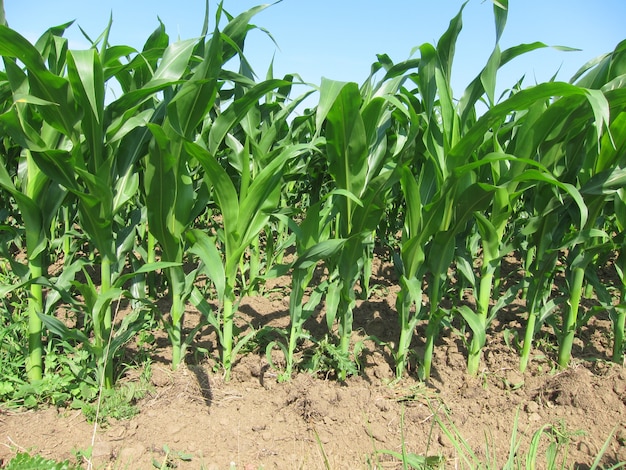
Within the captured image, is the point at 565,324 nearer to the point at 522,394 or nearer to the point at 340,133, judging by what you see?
the point at 522,394

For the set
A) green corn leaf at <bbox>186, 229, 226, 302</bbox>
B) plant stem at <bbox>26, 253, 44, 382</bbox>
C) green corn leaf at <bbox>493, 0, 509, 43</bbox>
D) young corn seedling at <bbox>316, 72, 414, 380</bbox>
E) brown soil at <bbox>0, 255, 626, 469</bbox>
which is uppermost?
green corn leaf at <bbox>493, 0, 509, 43</bbox>

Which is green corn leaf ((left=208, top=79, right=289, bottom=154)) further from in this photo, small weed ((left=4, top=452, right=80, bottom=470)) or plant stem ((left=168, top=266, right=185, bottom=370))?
small weed ((left=4, top=452, right=80, bottom=470))

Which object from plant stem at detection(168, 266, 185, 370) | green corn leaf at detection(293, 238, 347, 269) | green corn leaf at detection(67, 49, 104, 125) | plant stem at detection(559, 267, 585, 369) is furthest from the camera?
plant stem at detection(559, 267, 585, 369)

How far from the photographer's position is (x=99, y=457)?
6.08 ft

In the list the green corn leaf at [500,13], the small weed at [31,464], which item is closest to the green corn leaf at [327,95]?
the green corn leaf at [500,13]

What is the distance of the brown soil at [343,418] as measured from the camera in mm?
1937

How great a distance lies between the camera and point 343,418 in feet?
7.06

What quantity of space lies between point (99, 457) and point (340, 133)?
1.61 m

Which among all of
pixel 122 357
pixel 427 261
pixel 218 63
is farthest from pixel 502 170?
pixel 122 357

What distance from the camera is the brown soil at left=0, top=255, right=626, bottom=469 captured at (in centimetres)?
194

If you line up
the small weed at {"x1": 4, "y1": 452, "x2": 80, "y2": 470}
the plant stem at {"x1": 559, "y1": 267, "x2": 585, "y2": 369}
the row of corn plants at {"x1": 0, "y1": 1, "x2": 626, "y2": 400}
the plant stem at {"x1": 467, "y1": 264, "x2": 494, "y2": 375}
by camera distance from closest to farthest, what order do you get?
the small weed at {"x1": 4, "y1": 452, "x2": 80, "y2": 470} → the row of corn plants at {"x1": 0, "y1": 1, "x2": 626, "y2": 400} → the plant stem at {"x1": 467, "y1": 264, "x2": 494, "y2": 375} → the plant stem at {"x1": 559, "y1": 267, "x2": 585, "y2": 369}

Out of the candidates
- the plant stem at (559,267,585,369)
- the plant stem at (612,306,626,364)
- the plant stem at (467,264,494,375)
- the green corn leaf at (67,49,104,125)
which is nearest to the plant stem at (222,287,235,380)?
the green corn leaf at (67,49,104,125)

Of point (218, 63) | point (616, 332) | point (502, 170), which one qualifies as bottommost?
point (616, 332)

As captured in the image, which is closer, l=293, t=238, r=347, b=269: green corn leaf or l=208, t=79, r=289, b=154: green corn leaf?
l=208, t=79, r=289, b=154: green corn leaf
